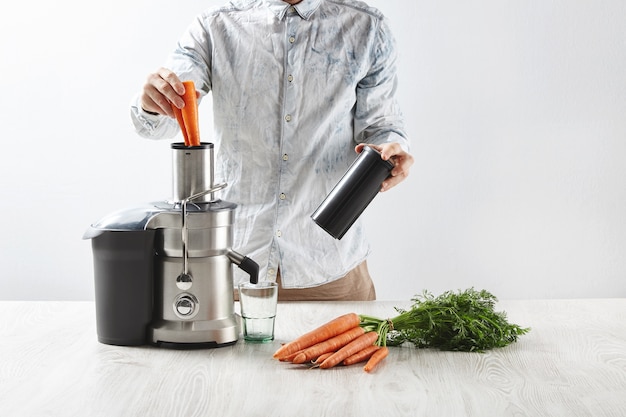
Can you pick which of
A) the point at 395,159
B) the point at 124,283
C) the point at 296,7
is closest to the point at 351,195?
the point at 395,159

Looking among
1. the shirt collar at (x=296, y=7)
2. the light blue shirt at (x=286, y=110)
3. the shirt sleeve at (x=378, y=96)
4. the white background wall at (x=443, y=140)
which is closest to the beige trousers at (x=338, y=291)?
the light blue shirt at (x=286, y=110)

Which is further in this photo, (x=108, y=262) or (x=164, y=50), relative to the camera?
(x=164, y=50)

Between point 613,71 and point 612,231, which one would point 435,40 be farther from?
point 612,231

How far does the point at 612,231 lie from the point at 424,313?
2.14 m

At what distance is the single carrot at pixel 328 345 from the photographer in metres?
1.54

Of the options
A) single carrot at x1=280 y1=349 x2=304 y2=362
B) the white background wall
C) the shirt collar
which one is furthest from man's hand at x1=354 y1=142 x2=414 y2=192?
the white background wall

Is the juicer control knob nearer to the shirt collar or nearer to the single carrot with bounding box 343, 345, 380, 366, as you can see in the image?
the single carrot with bounding box 343, 345, 380, 366

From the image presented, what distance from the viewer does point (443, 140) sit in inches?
137

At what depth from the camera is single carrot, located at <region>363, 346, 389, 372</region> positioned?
151 cm

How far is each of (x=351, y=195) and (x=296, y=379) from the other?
14.8 inches

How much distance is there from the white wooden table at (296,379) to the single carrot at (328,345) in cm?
3

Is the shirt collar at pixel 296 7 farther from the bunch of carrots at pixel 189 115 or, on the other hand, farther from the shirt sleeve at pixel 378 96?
the bunch of carrots at pixel 189 115

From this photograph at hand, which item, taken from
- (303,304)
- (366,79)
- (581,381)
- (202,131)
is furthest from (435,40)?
(581,381)

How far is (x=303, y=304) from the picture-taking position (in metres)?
1.99
